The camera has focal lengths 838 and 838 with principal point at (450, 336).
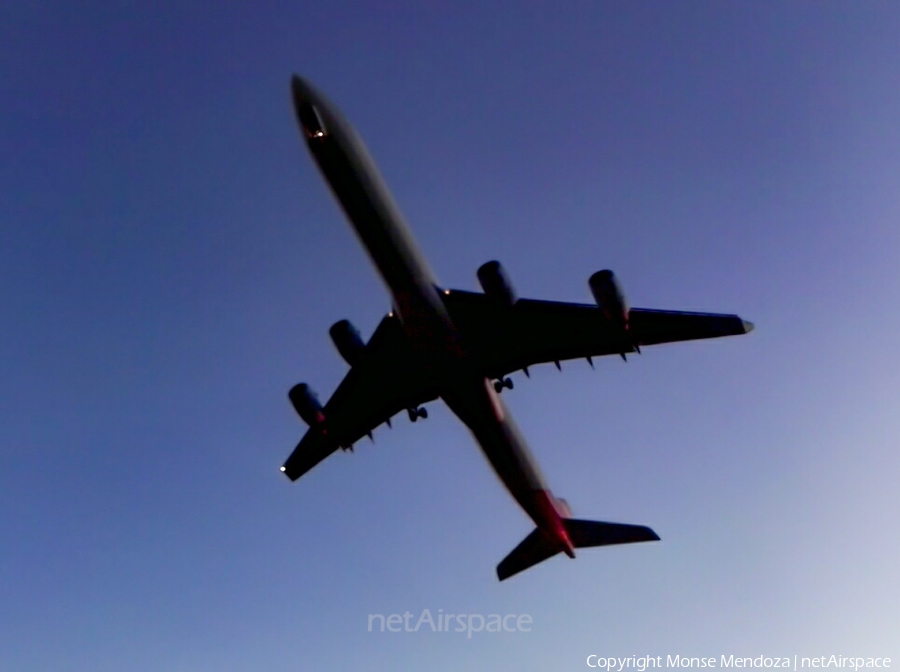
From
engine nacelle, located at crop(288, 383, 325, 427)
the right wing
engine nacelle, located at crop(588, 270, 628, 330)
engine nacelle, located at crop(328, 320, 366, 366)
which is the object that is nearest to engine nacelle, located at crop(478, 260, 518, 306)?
engine nacelle, located at crop(588, 270, 628, 330)

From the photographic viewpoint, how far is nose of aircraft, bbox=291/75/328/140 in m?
29.3

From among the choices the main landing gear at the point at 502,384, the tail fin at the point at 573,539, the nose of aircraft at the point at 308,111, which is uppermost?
the nose of aircraft at the point at 308,111

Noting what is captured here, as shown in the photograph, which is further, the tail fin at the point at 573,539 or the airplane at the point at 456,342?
the tail fin at the point at 573,539

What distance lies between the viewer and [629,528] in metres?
36.7

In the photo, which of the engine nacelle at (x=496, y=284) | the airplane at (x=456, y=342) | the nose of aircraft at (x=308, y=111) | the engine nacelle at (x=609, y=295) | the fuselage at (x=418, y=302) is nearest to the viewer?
the nose of aircraft at (x=308, y=111)

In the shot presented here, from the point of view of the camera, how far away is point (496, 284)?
3225cm

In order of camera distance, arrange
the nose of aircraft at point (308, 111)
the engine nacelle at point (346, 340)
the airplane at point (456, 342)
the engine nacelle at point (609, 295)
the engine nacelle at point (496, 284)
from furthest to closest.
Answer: the engine nacelle at point (346, 340) < the engine nacelle at point (496, 284) < the engine nacelle at point (609, 295) < the airplane at point (456, 342) < the nose of aircraft at point (308, 111)

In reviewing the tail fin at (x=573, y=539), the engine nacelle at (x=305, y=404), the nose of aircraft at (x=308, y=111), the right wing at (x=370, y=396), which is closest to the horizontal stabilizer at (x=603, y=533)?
the tail fin at (x=573, y=539)

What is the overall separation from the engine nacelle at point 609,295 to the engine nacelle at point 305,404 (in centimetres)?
1444

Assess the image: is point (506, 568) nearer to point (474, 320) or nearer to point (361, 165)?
point (474, 320)

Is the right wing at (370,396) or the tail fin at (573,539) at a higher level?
the right wing at (370,396)

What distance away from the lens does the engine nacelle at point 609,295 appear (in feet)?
100

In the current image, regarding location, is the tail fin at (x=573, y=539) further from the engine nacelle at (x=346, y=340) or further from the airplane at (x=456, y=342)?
the engine nacelle at (x=346, y=340)

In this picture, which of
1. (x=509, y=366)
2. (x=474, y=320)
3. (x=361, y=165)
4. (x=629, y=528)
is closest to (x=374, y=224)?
(x=361, y=165)
